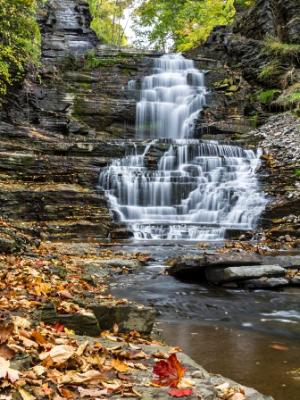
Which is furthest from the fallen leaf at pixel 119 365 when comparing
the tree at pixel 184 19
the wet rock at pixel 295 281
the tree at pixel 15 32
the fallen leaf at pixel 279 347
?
the tree at pixel 184 19

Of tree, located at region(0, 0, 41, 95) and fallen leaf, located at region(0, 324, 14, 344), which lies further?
tree, located at region(0, 0, 41, 95)

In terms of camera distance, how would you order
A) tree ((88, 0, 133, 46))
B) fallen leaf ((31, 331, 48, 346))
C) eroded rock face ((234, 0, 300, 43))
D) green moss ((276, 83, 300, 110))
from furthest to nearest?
tree ((88, 0, 133, 46)) → eroded rock face ((234, 0, 300, 43)) → green moss ((276, 83, 300, 110)) → fallen leaf ((31, 331, 48, 346))

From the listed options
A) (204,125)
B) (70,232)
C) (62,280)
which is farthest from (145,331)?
(204,125)

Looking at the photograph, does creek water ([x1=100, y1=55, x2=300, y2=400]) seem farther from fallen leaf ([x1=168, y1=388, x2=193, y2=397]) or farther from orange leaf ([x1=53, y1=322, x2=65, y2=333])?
orange leaf ([x1=53, y1=322, x2=65, y2=333])

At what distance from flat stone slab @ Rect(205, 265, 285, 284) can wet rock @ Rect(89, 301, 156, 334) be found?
3701 millimetres

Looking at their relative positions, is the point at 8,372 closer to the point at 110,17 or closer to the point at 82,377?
the point at 82,377

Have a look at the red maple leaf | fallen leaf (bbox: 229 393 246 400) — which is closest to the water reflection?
fallen leaf (bbox: 229 393 246 400)

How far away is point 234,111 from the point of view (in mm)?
24688

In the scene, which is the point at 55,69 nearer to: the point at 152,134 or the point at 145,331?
the point at 152,134

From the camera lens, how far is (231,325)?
5.88 meters

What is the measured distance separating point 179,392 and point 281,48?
82.7ft

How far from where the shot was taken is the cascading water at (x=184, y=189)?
1504cm

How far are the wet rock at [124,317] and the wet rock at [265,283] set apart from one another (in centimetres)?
379

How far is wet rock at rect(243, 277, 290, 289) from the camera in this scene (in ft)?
26.2
